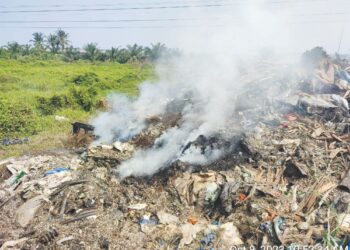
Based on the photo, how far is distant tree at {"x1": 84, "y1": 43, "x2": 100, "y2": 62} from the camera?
46.0 m

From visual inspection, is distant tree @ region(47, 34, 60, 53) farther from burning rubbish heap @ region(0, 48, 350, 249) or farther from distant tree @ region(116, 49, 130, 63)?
burning rubbish heap @ region(0, 48, 350, 249)

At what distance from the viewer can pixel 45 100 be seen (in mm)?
19406

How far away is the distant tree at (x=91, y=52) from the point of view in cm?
4603

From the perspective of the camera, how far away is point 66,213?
754 centimetres

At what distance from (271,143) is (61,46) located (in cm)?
5113

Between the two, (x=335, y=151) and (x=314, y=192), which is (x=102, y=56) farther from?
(x=314, y=192)

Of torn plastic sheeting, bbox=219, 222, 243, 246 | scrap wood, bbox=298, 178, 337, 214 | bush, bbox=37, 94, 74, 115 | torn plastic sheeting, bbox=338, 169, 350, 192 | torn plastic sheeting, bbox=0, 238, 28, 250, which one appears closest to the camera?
torn plastic sheeting, bbox=219, 222, 243, 246

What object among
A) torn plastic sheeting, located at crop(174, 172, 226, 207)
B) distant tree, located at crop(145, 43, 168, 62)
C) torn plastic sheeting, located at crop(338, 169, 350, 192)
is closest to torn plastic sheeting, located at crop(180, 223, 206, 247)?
torn plastic sheeting, located at crop(174, 172, 226, 207)

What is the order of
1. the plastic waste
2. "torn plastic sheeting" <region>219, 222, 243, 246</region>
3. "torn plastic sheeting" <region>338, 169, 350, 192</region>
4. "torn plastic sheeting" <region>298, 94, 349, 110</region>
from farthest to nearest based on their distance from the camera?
"torn plastic sheeting" <region>298, 94, 349, 110</region>, the plastic waste, "torn plastic sheeting" <region>338, 169, 350, 192</region>, "torn plastic sheeting" <region>219, 222, 243, 246</region>

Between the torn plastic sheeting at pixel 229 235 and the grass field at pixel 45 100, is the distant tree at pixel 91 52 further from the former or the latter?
the torn plastic sheeting at pixel 229 235

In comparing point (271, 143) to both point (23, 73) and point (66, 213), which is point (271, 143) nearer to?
point (66, 213)

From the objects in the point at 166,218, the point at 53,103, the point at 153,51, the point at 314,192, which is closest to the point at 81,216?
the point at 166,218

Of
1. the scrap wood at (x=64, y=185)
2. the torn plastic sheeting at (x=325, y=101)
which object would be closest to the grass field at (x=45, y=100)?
the scrap wood at (x=64, y=185)

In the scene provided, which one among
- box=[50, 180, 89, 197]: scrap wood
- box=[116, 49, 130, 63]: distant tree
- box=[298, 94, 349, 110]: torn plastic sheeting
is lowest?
box=[116, 49, 130, 63]: distant tree
